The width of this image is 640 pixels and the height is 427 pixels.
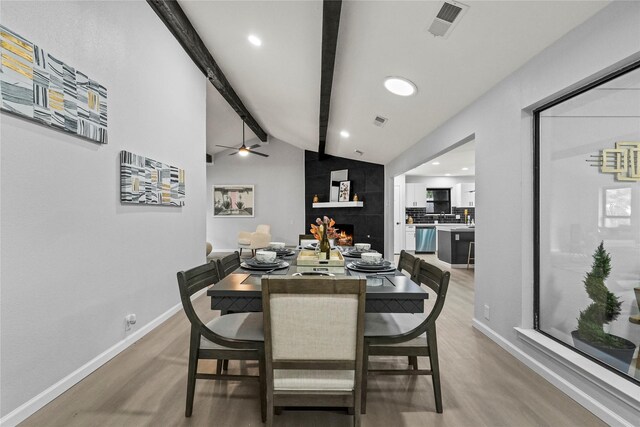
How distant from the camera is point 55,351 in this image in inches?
73.7

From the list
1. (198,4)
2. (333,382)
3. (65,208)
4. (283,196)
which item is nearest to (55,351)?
(65,208)

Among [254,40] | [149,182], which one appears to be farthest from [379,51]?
[149,182]

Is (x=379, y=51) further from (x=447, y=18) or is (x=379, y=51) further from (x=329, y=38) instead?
(x=447, y=18)

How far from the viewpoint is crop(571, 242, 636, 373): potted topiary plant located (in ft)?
5.79

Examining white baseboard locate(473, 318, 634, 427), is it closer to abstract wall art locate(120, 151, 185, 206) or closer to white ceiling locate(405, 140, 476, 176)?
white ceiling locate(405, 140, 476, 176)

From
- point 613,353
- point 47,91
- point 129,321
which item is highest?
point 47,91

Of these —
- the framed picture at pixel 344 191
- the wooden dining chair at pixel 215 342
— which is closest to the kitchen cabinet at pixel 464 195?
the framed picture at pixel 344 191

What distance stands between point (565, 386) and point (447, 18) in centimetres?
250

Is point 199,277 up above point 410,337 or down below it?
above

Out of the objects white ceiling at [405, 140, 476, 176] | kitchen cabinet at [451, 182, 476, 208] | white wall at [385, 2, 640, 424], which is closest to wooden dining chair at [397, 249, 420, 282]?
white wall at [385, 2, 640, 424]

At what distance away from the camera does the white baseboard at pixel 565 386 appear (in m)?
1.62

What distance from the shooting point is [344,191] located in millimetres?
8055

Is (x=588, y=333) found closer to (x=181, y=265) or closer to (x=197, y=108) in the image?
(x=181, y=265)

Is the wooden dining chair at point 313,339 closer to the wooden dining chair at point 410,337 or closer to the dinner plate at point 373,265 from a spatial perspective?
the wooden dining chair at point 410,337
